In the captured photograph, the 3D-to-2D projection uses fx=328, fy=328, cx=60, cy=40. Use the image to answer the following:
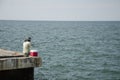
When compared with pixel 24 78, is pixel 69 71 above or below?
below

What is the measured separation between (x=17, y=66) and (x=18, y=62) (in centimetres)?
14

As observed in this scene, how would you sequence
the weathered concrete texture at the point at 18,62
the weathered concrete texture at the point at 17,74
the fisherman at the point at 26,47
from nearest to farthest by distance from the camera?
the weathered concrete texture at the point at 18,62 → the weathered concrete texture at the point at 17,74 → the fisherman at the point at 26,47

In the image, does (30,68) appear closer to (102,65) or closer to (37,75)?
(37,75)

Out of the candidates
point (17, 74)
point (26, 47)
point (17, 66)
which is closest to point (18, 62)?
point (17, 66)

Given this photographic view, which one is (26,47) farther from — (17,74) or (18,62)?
(17,74)

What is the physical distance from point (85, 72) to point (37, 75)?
15.5 feet

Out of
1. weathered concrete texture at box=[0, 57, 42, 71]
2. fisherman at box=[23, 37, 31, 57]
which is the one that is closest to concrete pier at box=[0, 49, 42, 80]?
weathered concrete texture at box=[0, 57, 42, 71]

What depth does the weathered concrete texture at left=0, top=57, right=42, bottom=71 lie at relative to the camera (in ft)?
34.8

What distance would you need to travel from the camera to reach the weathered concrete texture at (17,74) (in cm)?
1117

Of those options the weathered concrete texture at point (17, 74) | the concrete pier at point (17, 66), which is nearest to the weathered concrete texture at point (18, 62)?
the concrete pier at point (17, 66)

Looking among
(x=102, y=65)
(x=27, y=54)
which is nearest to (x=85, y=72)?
(x=102, y=65)

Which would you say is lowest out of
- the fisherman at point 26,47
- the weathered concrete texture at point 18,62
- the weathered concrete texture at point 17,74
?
the weathered concrete texture at point 17,74

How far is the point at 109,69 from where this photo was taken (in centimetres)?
2798

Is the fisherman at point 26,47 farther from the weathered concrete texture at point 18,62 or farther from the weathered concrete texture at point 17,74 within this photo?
the weathered concrete texture at point 17,74
